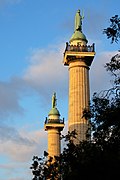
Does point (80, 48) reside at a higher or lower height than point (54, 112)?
lower

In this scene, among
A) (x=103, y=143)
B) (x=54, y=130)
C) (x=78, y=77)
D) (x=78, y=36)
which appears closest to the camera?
(x=103, y=143)

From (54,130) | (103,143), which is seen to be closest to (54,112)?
(54,130)

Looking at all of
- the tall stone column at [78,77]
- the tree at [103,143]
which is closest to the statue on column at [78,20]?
the tall stone column at [78,77]

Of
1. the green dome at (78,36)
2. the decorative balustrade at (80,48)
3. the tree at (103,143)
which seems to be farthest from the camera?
the green dome at (78,36)

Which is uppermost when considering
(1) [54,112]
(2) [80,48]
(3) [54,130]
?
(1) [54,112]

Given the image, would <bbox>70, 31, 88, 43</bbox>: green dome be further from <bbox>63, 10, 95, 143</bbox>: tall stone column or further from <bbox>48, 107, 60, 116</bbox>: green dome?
<bbox>48, 107, 60, 116</bbox>: green dome

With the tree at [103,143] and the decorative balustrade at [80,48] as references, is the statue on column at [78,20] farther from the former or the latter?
the tree at [103,143]

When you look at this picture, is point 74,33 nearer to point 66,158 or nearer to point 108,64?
point 66,158

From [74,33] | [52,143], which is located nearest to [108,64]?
[74,33]

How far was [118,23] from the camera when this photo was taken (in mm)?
21594

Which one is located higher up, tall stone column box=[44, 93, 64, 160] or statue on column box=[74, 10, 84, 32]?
statue on column box=[74, 10, 84, 32]

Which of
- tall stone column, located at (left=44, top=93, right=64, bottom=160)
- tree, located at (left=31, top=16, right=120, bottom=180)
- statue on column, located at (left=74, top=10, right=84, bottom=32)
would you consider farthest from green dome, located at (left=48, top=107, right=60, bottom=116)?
tree, located at (left=31, top=16, right=120, bottom=180)

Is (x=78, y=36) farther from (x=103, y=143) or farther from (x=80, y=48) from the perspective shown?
(x=103, y=143)

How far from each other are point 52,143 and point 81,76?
2301cm
